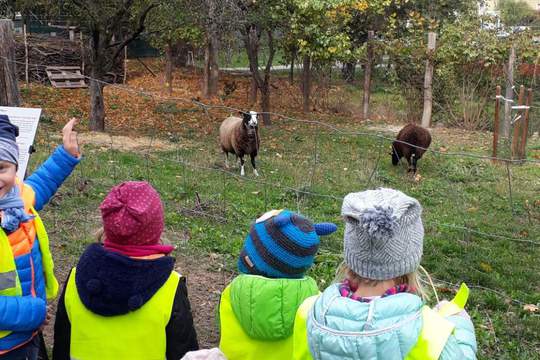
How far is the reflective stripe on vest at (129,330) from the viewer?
7.38 ft

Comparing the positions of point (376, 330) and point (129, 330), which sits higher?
point (376, 330)

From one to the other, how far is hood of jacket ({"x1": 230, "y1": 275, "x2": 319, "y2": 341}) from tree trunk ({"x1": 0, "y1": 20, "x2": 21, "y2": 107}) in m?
3.43

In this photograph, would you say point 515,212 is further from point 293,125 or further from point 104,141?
point 293,125

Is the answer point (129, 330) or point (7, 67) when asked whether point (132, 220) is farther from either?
point (7, 67)

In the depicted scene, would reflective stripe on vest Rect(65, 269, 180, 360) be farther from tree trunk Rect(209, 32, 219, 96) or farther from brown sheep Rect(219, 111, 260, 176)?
tree trunk Rect(209, 32, 219, 96)

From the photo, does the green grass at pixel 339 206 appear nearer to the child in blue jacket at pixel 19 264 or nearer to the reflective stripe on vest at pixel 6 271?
the child in blue jacket at pixel 19 264

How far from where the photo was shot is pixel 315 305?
175 centimetres

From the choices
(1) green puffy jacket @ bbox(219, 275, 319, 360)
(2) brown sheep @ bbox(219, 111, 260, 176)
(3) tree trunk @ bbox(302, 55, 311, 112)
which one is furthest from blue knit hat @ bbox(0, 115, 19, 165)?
(3) tree trunk @ bbox(302, 55, 311, 112)

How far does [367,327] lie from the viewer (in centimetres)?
162

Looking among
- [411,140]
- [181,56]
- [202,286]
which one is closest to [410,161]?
[411,140]

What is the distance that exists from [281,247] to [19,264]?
41.4 inches

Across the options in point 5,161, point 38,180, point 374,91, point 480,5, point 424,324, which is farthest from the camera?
point 480,5

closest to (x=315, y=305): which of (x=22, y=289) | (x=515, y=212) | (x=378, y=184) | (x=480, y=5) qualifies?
(x=22, y=289)

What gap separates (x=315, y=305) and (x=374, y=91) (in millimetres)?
22606
